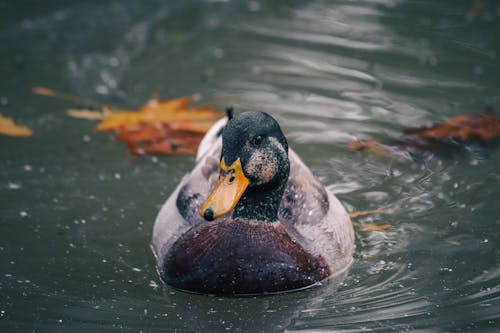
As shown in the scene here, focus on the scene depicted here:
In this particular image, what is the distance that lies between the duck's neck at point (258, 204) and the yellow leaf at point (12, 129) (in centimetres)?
289

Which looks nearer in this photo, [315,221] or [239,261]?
[239,261]

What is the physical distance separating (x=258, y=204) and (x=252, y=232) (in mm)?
178

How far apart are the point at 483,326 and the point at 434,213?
1649 millimetres

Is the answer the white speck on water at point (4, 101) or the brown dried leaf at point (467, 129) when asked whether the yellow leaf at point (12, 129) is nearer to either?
the white speck on water at point (4, 101)

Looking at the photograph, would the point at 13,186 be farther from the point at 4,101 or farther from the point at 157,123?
the point at 4,101

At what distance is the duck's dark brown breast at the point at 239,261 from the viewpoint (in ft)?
17.1

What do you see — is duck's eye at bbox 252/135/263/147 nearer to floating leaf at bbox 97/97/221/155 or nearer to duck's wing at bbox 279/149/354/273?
duck's wing at bbox 279/149/354/273

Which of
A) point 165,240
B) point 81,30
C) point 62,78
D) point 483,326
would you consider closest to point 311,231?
Result: point 165,240

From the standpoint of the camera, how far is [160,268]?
18.2 feet

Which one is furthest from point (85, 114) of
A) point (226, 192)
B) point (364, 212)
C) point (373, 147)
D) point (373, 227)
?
point (226, 192)

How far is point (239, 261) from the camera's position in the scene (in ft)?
17.1

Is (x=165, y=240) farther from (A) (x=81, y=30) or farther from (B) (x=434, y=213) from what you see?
(A) (x=81, y=30)

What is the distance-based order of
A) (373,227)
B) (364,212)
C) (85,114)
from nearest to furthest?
(373,227) < (364,212) < (85,114)

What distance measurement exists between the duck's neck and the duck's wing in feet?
0.66
